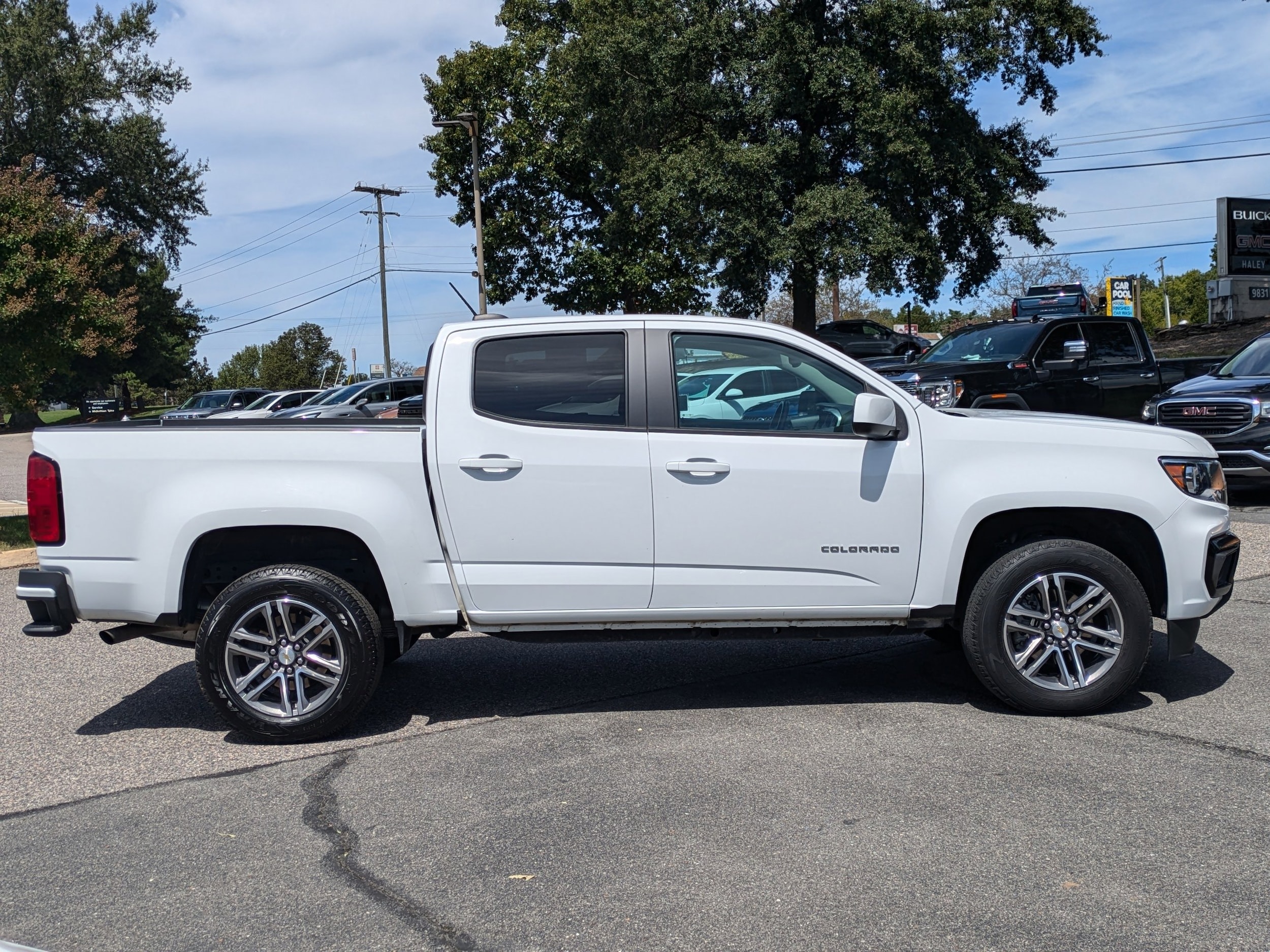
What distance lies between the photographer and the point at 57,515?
16.9 ft

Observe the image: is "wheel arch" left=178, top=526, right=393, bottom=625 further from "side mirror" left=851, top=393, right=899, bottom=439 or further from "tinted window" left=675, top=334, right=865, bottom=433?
"side mirror" left=851, top=393, right=899, bottom=439

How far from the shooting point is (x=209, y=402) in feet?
123

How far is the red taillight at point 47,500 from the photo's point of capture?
5160 mm

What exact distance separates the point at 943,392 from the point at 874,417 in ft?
28.4

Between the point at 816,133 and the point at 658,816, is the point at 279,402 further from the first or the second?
the point at 658,816

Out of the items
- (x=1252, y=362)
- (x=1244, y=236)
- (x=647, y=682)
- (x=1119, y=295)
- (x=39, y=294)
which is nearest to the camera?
(x=647, y=682)

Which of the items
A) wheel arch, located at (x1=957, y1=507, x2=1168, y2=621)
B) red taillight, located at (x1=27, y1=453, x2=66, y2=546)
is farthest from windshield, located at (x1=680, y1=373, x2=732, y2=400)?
red taillight, located at (x1=27, y1=453, x2=66, y2=546)

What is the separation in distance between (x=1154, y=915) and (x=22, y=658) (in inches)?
259

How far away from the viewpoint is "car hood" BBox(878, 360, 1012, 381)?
1369 cm

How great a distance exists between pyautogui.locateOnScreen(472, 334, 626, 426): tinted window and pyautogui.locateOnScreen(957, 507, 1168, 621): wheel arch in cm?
182

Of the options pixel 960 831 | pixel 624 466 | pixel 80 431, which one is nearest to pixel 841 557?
pixel 624 466

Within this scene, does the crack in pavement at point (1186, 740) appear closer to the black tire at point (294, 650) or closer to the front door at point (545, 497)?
the front door at point (545, 497)

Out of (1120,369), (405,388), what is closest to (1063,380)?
(1120,369)

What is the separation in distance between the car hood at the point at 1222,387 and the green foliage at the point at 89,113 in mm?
42139
